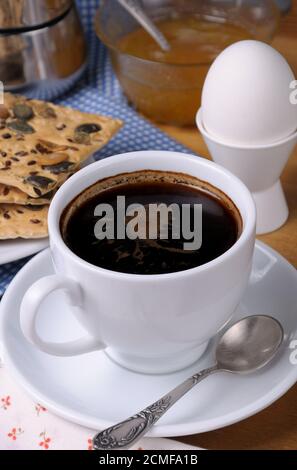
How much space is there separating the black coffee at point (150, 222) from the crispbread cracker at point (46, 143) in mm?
182

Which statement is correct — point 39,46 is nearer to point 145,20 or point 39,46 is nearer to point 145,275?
point 145,20

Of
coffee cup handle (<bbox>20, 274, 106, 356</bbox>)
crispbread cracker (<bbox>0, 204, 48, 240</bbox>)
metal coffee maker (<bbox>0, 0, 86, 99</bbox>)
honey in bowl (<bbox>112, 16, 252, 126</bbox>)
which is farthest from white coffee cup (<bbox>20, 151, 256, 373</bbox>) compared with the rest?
metal coffee maker (<bbox>0, 0, 86, 99</bbox>)

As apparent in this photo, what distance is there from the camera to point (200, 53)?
1.12 m

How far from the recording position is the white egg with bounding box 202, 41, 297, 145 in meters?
0.85

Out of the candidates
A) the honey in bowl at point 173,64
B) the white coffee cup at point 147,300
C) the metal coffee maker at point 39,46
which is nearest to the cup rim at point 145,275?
the white coffee cup at point 147,300

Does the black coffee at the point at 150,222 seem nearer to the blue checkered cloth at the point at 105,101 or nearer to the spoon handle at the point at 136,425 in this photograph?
the spoon handle at the point at 136,425

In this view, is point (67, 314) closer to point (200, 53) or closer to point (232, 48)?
point (232, 48)

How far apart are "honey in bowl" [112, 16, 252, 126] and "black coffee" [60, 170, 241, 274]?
35 centimetres

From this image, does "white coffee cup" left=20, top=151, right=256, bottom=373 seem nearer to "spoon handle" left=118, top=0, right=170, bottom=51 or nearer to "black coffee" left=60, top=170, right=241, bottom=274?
"black coffee" left=60, top=170, right=241, bottom=274

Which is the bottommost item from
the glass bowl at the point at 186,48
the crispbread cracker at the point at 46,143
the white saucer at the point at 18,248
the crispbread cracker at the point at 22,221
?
the white saucer at the point at 18,248

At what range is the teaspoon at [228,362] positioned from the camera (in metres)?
0.59

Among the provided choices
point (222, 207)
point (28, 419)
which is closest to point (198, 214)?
point (222, 207)

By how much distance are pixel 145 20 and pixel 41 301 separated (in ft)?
2.05
